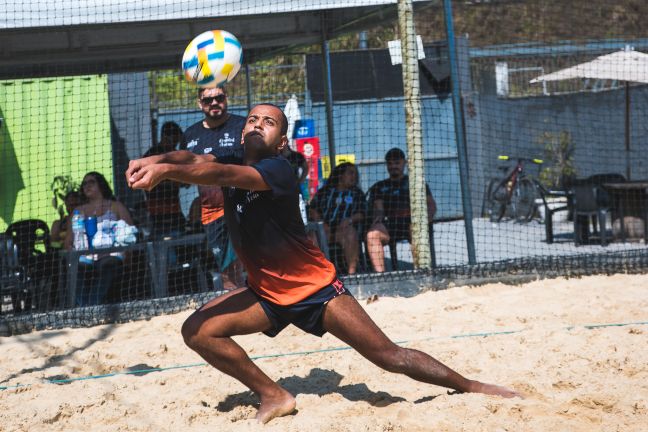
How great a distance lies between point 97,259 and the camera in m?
7.06

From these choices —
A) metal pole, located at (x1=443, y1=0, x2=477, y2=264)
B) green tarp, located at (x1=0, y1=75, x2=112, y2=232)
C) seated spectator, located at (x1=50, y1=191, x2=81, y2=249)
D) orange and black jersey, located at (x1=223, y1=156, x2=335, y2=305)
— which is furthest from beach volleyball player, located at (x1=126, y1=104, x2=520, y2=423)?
green tarp, located at (x1=0, y1=75, x2=112, y2=232)

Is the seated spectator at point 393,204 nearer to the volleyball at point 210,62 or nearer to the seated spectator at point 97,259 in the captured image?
the seated spectator at point 97,259

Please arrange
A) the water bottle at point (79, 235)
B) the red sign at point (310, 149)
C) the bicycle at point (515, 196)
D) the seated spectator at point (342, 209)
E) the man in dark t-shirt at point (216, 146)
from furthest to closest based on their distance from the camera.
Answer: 1. the bicycle at point (515, 196)
2. the red sign at point (310, 149)
3. the seated spectator at point (342, 209)
4. the water bottle at point (79, 235)
5. the man in dark t-shirt at point (216, 146)

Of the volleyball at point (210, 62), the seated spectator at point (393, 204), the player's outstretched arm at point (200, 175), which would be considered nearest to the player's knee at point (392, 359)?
the player's outstretched arm at point (200, 175)

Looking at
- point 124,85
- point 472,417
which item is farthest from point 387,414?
point 124,85

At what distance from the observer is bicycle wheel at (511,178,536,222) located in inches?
550

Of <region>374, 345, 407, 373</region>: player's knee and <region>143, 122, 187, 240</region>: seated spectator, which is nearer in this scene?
<region>374, 345, 407, 373</region>: player's knee

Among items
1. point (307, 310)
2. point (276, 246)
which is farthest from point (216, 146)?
point (307, 310)

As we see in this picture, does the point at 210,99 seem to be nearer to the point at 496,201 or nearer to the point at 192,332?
the point at 192,332

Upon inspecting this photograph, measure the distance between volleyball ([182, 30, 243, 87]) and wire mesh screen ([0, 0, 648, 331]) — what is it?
1.43ft

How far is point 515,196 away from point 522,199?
0.14 m

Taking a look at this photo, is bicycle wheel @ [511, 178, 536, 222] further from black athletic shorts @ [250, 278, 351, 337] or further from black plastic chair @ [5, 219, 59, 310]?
black athletic shorts @ [250, 278, 351, 337]

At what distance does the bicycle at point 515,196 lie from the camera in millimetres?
13969

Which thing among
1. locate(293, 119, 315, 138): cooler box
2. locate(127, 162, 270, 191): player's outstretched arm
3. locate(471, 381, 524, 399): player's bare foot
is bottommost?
locate(471, 381, 524, 399): player's bare foot
